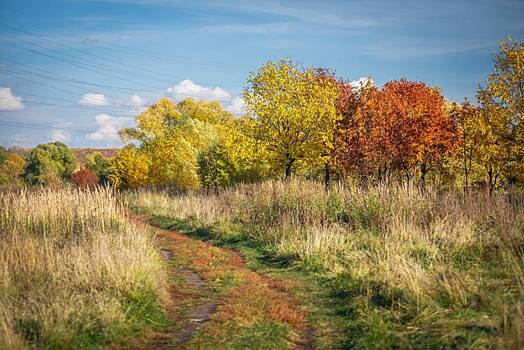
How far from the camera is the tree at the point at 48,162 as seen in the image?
83062 mm

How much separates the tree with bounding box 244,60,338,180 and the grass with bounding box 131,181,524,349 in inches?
245

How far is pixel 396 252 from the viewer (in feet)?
36.1

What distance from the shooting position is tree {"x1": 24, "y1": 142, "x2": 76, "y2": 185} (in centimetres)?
8306


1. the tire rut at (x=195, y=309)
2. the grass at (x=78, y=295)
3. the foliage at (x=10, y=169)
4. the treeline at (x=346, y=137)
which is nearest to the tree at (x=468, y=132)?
the treeline at (x=346, y=137)

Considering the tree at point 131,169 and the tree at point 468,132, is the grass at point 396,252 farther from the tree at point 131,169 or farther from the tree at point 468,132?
the tree at point 131,169

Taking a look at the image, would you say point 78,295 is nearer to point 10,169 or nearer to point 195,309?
point 195,309

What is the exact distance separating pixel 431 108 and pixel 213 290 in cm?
3280

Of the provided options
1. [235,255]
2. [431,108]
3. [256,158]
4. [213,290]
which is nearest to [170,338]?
[213,290]

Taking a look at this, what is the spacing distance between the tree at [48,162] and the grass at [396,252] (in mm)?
70089

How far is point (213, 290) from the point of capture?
1029 centimetres

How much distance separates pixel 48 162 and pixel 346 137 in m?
71.3

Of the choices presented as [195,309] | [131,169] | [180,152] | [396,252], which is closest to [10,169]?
[131,169]

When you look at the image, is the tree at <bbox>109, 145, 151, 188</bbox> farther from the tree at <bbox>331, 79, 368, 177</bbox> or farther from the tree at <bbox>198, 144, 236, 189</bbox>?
the tree at <bbox>331, 79, 368, 177</bbox>

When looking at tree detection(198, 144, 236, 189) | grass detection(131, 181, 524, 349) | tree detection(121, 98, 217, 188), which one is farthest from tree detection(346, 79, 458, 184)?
grass detection(131, 181, 524, 349)
